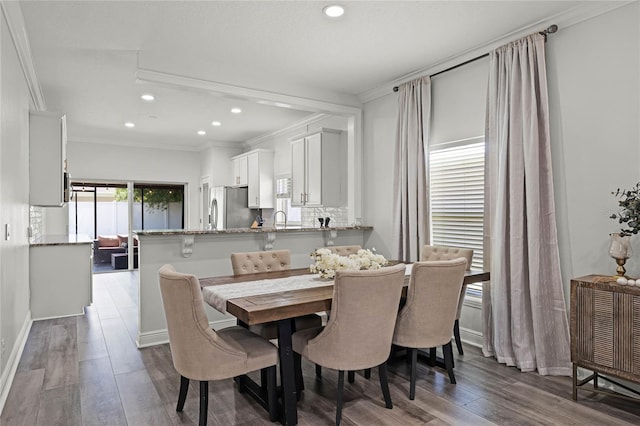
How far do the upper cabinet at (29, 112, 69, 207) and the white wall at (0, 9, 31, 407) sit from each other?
0.16 m

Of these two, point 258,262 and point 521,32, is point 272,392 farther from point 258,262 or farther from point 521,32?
point 521,32

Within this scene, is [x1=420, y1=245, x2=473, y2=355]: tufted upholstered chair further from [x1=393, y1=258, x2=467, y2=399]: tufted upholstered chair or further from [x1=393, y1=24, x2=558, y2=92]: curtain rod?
[x1=393, y1=24, x2=558, y2=92]: curtain rod

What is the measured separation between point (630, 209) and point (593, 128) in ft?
2.47

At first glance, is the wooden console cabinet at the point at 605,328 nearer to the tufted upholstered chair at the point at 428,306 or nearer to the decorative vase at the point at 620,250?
the decorative vase at the point at 620,250

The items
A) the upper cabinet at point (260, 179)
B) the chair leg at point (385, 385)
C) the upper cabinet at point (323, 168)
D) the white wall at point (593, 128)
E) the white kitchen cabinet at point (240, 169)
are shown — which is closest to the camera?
the chair leg at point (385, 385)

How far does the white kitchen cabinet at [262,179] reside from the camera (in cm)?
723

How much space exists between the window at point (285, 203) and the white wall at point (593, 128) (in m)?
4.20

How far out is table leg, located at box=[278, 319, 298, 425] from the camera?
7.62ft

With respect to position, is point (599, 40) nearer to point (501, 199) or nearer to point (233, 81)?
point (501, 199)

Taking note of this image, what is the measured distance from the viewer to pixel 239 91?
4.30m

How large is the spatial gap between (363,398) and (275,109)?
165 inches

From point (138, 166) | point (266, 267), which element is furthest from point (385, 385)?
point (138, 166)

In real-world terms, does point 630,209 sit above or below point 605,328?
above

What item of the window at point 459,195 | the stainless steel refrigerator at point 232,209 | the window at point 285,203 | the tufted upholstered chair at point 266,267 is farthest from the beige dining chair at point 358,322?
the stainless steel refrigerator at point 232,209
